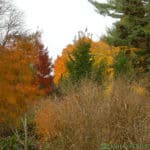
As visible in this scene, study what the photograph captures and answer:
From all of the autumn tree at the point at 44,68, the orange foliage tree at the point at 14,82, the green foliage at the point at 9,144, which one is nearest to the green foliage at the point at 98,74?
the orange foliage tree at the point at 14,82

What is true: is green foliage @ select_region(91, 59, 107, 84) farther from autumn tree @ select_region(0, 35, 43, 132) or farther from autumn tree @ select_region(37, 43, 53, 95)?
autumn tree @ select_region(37, 43, 53, 95)

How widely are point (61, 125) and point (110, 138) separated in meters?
2.33

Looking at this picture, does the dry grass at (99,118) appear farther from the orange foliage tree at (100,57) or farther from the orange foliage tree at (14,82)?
the orange foliage tree at (100,57)

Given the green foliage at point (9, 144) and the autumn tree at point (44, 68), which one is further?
the autumn tree at point (44, 68)

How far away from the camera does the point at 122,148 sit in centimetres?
1434

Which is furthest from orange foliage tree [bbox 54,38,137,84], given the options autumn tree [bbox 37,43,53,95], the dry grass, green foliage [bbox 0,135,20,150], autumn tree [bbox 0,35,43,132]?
the dry grass

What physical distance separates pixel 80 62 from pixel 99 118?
2212cm

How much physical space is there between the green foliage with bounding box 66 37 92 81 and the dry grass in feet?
60.8

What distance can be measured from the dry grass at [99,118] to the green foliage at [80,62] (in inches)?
730

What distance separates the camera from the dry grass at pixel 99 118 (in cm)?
1547

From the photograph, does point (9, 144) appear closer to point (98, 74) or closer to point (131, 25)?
point (98, 74)

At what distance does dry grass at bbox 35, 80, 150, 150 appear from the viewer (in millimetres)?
15469

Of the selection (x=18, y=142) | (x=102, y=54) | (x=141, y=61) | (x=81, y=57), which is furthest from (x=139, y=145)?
(x=102, y=54)

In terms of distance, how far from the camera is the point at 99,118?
15.9 m
